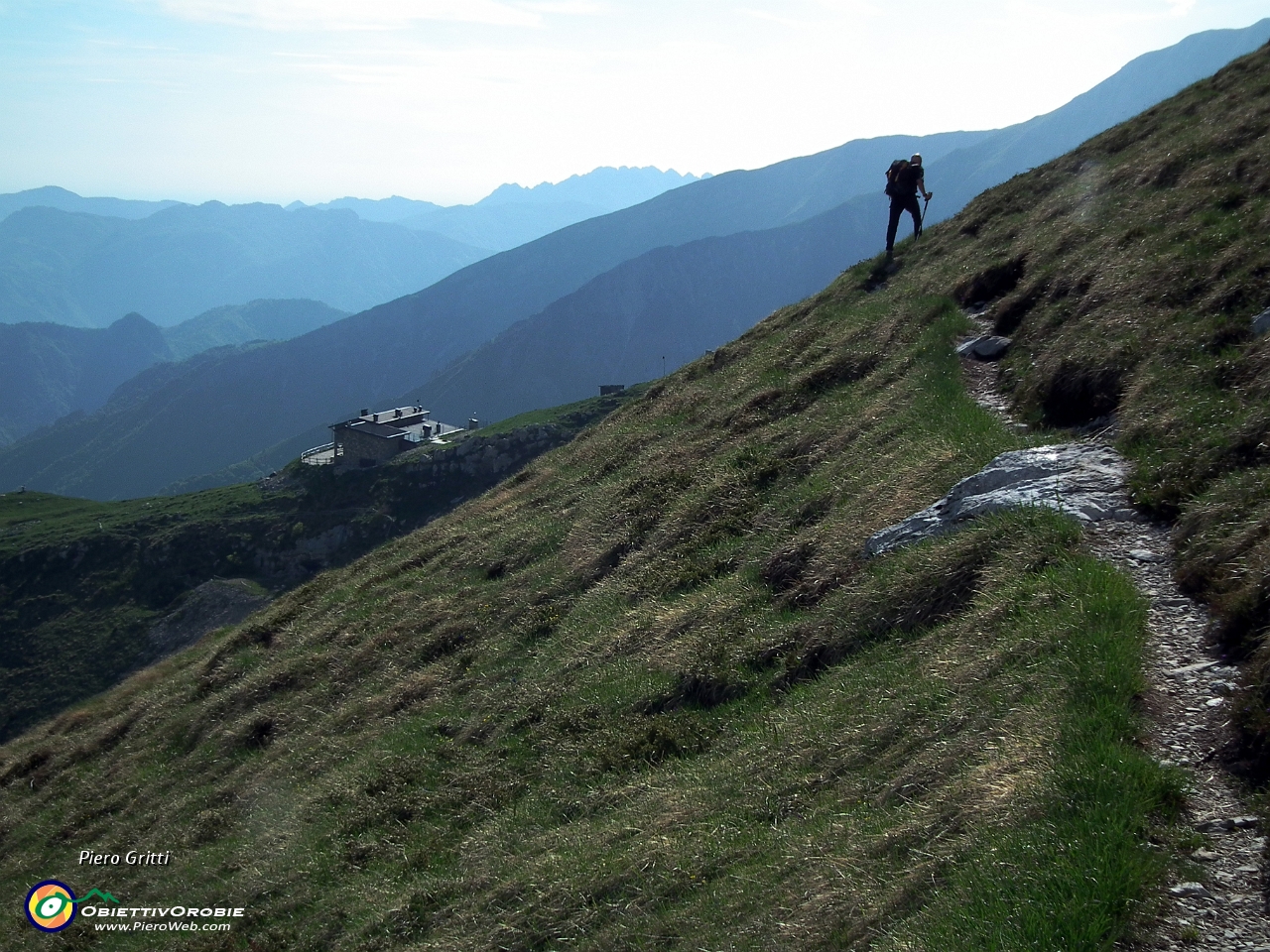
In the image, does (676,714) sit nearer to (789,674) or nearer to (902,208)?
(789,674)

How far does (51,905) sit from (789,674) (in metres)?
15.7

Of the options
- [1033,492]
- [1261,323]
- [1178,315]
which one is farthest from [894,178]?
[1033,492]

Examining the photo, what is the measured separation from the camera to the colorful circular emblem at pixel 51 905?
1580cm

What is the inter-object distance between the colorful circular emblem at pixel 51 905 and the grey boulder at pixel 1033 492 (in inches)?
647

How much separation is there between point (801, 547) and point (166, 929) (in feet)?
A: 40.8

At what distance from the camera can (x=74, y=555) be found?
314 ft

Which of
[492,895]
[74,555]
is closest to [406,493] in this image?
[74,555]

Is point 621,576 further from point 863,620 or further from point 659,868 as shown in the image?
point 659,868

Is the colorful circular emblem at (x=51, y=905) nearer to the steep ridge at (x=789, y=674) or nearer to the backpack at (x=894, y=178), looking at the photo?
the steep ridge at (x=789, y=674)

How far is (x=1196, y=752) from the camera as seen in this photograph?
661cm

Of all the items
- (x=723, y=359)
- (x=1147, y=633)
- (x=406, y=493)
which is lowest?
(x=406, y=493)

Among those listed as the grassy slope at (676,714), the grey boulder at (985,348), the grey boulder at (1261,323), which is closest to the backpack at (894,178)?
the grassy slope at (676,714)

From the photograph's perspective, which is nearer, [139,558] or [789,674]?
[789,674]

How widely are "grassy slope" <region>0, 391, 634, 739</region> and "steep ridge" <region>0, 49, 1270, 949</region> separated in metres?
56.7
